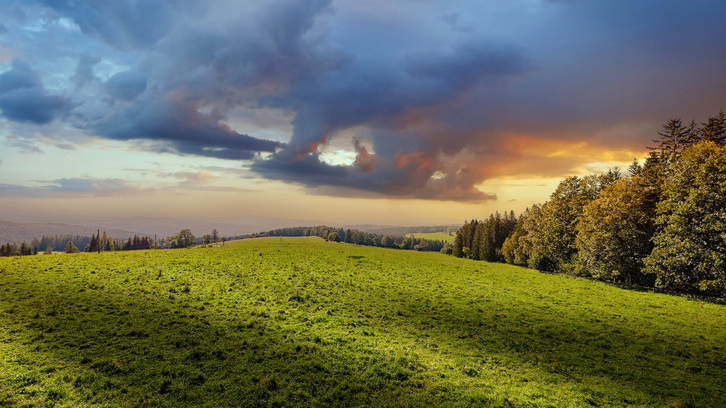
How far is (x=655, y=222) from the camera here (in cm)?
3294

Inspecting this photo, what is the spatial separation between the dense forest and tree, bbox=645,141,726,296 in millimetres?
68

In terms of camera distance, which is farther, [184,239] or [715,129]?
[184,239]

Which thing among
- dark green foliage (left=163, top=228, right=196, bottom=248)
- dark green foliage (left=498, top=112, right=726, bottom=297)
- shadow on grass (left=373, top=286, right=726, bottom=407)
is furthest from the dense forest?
dark green foliage (left=163, top=228, right=196, bottom=248)

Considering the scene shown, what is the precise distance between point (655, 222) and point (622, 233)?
6428mm

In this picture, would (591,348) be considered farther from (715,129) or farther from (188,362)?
(715,129)

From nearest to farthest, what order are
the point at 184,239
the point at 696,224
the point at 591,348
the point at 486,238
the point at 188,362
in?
the point at 188,362
the point at 591,348
the point at 696,224
the point at 486,238
the point at 184,239

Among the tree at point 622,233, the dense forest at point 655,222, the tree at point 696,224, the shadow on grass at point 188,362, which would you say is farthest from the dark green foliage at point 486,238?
the shadow on grass at point 188,362

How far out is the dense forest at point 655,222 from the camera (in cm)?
2836

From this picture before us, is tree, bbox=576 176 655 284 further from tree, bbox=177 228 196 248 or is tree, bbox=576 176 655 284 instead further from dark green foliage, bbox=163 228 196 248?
tree, bbox=177 228 196 248

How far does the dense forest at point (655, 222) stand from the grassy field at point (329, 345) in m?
5.31

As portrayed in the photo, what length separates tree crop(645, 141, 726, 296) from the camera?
27438 mm

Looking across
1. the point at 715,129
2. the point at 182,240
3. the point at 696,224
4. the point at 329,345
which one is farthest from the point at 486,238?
the point at 182,240

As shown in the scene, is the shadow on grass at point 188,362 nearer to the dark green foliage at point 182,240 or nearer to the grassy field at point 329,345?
the grassy field at point 329,345

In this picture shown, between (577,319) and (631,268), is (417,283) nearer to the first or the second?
(577,319)
